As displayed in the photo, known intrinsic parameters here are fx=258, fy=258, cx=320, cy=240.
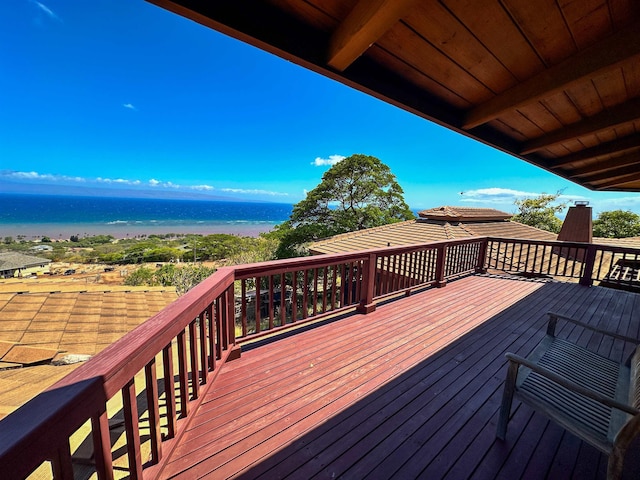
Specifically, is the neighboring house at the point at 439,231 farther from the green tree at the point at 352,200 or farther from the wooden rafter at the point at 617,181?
the green tree at the point at 352,200

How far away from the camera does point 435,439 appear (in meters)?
1.68

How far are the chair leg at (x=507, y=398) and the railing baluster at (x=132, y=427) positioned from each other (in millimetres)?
1980

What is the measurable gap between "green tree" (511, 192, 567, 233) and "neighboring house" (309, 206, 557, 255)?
9287 millimetres

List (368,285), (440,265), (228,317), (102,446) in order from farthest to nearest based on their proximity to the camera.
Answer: (440,265) < (368,285) < (228,317) < (102,446)

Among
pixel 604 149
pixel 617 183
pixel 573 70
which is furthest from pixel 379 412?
pixel 617 183

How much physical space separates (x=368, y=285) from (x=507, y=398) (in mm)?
2030

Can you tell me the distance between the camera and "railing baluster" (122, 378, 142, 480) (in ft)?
3.51

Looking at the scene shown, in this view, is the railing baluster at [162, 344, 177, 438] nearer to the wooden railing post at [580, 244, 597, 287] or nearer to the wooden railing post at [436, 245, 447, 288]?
the wooden railing post at [436, 245, 447, 288]

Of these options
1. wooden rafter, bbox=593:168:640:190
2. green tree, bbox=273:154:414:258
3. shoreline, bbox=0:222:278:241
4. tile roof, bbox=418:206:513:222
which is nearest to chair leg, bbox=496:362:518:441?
wooden rafter, bbox=593:168:640:190

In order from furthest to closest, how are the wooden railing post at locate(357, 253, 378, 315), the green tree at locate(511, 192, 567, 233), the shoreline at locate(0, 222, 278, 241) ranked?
the shoreline at locate(0, 222, 278, 241)
the green tree at locate(511, 192, 567, 233)
the wooden railing post at locate(357, 253, 378, 315)

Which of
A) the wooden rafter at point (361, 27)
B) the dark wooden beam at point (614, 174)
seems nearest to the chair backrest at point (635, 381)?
the wooden rafter at point (361, 27)

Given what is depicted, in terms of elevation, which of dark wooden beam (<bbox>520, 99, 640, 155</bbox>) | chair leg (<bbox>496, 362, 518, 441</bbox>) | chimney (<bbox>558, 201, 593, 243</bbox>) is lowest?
chair leg (<bbox>496, 362, 518, 441</bbox>)

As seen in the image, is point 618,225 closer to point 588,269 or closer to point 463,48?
point 588,269

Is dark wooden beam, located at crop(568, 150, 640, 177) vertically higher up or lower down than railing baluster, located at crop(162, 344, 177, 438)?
higher up
